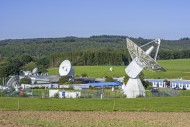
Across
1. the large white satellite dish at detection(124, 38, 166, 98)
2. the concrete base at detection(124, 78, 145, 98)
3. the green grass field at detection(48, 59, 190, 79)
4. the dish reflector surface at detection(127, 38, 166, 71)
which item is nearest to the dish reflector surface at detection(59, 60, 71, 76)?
the green grass field at detection(48, 59, 190, 79)

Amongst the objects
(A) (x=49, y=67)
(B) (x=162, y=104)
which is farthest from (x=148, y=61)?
(A) (x=49, y=67)

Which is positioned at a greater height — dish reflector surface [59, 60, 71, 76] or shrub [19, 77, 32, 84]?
dish reflector surface [59, 60, 71, 76]

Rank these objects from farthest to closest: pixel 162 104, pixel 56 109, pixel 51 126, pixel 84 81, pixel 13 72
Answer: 1. pixel 13 72
2. pixel 84 81
3. pixel 162 104
4. pixel 56 109
5. pixel 51 126

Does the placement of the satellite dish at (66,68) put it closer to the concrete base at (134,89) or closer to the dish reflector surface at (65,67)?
the dish reflector surface at (65,67)

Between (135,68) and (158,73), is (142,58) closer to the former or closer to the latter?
(135,68)

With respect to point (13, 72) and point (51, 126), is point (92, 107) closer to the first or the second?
point (51, 126)

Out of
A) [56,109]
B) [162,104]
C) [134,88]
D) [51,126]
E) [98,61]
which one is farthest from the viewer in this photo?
[98,61]

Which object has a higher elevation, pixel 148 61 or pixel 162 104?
pixel 148 61

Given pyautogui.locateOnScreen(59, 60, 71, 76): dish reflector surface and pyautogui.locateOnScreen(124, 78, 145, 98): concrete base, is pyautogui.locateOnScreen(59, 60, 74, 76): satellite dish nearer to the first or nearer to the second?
pyautogui.locateOnScreen(59, 60, 71, 76): dish reflector surface

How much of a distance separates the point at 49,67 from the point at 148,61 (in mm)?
118206

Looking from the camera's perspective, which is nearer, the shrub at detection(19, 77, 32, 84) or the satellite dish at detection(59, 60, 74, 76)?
the shrub at detection(19, 77, 32, 84)

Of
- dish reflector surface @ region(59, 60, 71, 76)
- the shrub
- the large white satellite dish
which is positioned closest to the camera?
the large white satellite dish


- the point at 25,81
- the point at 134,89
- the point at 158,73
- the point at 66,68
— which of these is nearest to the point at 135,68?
the point at 134,89

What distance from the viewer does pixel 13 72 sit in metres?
125
